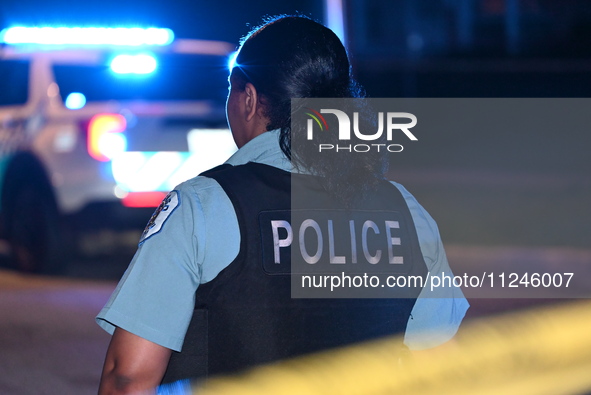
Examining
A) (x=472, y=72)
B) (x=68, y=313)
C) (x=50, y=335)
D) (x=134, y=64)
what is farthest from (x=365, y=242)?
(x=472, y=72)

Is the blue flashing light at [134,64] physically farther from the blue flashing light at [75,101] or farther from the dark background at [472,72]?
the dark background at [472,72]

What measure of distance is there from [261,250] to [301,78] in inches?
14.8

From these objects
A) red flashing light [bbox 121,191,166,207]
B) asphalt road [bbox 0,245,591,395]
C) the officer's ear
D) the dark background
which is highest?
the officer's ear

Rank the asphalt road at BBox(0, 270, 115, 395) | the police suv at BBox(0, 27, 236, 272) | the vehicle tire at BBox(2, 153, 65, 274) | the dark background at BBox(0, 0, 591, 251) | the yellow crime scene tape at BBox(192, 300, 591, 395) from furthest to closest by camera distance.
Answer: the dark background at BBox(0, 0, 591, 251) < the vehicle tire at BBox(2, 153, 65, 274) < the police suv at BBox(0, 27, 236, 272) < the asphalt road at BBox(0, 270, 115, 395) < the yellow crime scene tape at BBox(192, 300, 591, 395)

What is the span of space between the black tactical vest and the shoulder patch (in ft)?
0.33

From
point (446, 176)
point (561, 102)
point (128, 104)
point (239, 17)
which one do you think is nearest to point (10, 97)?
point (128, 104)

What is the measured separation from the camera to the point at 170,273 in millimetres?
1832

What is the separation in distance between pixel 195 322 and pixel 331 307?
307 millimetres

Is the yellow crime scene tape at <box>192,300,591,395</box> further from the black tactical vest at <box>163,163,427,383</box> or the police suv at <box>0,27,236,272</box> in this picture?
the police suv at <box>0,27,236,272</box>

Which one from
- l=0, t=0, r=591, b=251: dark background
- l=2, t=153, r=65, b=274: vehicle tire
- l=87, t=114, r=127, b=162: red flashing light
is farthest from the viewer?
l=0, t=0, r=591, b=251: dark background

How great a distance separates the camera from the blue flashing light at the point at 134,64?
7.91 m

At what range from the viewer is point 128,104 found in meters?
7.51

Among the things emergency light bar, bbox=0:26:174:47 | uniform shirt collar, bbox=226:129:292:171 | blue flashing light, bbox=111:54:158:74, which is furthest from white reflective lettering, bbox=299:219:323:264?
emergency light bar, bbox=0:26:174:47

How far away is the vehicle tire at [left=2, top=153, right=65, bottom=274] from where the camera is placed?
787 centimetres
